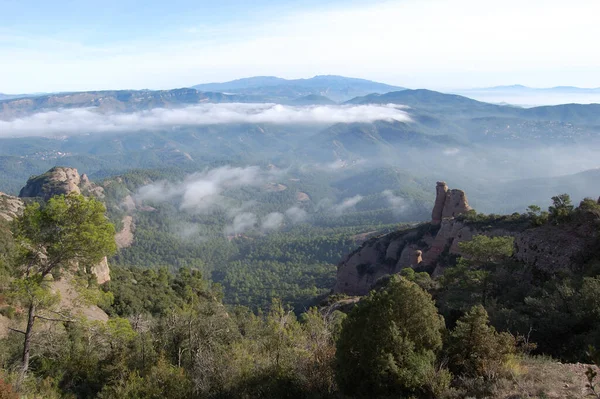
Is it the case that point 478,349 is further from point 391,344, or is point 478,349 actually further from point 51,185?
point 51,185

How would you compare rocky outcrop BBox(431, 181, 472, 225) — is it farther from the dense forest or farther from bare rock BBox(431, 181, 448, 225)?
the dense forest

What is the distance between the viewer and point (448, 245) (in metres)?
50.9

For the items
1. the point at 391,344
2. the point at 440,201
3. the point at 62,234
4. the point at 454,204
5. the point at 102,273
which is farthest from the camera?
the point at 440,201

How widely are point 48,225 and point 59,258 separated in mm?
1220

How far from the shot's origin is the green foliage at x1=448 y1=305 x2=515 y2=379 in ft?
36.1

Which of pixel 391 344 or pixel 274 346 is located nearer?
pixel 391 344

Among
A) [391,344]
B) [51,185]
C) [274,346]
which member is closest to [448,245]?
[274,346]

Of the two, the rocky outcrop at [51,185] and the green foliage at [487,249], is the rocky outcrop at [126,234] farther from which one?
the green foliage at [487,249]

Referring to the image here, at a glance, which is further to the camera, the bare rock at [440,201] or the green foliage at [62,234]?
the bare rock at [440,201]

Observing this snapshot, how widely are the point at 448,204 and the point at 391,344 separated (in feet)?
173

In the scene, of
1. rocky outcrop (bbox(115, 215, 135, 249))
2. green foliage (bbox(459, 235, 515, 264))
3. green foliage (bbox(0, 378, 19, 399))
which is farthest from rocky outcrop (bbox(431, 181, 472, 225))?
rocky outcrop (bbox(115, 215, 135, 249))

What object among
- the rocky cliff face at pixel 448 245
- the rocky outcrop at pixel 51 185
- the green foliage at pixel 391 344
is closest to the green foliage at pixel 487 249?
the rocky cliff face at pixel 448 245

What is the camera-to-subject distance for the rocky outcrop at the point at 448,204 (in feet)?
191

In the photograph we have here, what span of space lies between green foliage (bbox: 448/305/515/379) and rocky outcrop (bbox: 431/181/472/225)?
160 feet
